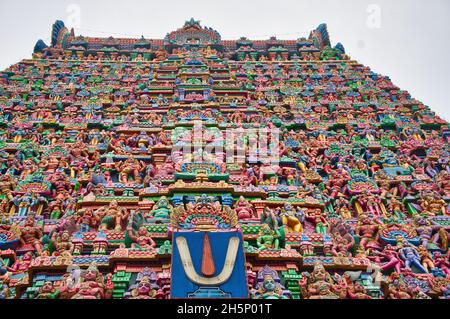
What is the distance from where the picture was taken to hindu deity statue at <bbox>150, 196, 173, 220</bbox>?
319 inches

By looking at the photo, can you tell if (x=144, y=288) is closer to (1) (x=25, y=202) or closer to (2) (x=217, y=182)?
(2) (x=217, y=182)

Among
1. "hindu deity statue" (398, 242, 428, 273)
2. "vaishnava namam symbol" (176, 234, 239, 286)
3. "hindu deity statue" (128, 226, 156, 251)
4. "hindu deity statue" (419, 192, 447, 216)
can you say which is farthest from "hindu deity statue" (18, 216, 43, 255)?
"hindu deity statue" (419, 192, 447, 216)

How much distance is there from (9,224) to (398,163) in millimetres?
6531

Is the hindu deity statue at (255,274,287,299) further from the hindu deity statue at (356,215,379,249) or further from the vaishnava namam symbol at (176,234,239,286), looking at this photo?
the hindu deity statue at (356,215,379,249)

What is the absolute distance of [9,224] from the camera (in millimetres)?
8055

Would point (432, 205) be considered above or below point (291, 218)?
above

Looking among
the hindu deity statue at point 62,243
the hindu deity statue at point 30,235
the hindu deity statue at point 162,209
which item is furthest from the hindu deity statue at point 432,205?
the hindu deity statue at point 30,235

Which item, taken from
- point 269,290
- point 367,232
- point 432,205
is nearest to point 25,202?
point 269,290

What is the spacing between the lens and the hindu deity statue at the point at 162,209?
8.10 meters

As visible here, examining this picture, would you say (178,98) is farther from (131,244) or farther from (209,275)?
(209,275)

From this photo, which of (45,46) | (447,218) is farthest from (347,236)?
(45,46)

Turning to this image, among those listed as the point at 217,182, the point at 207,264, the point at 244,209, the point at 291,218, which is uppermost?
the point at 217,182

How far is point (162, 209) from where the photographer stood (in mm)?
8227

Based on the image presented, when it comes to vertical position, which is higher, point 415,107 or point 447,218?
point 415,107
